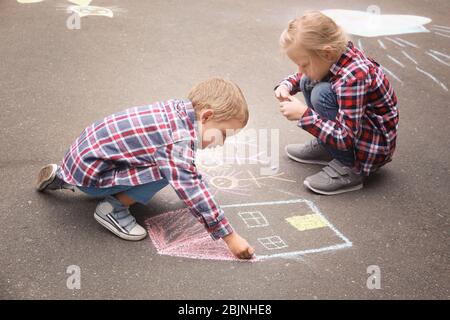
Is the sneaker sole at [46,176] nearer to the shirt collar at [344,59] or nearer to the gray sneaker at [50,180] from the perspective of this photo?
the gray sneaker at [50,180]

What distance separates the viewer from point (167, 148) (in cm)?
181

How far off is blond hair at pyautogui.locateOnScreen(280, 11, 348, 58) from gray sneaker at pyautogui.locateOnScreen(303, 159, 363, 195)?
1.82 feet

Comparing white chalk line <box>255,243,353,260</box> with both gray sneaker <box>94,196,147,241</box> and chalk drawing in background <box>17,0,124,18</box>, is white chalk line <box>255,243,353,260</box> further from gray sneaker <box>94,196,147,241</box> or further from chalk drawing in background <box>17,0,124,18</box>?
chalk drawing in background <box>17,0,124,18</box>

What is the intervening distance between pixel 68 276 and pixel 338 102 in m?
1.32

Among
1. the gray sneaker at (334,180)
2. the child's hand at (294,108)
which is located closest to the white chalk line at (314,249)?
the gray sneaker at (334,180)

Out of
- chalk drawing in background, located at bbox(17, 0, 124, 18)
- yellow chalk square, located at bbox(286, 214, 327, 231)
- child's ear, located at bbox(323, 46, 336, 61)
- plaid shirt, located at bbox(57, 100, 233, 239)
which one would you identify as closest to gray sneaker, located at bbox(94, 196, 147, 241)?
plaid shirt, located at bbox(57, 100, 233, 239)

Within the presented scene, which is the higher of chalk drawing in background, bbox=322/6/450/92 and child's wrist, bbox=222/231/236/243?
chalk drawing in background, bbox=322/6/450/92

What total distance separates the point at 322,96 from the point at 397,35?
243 cm

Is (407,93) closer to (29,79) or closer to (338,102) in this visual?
(338,102)

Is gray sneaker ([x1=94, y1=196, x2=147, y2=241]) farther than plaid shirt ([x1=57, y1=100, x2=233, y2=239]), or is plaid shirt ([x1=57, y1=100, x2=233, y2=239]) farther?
gray sneaker ([x1=94, y1=196, x2=147, y2=241])

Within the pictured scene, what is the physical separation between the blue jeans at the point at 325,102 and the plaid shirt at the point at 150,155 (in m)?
0.73

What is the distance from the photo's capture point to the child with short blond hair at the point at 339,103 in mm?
2158

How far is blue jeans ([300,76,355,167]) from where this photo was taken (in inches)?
89.6

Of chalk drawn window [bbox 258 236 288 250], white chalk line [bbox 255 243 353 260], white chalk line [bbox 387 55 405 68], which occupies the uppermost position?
white chalk line [bbox 387 55 405 68]
